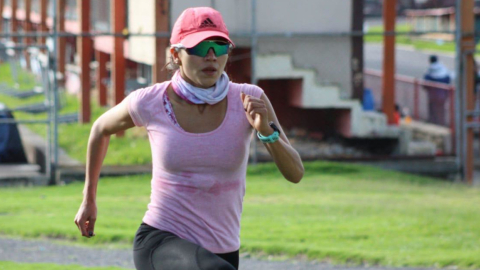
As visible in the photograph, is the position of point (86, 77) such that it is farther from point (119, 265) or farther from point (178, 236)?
point (178, 236)

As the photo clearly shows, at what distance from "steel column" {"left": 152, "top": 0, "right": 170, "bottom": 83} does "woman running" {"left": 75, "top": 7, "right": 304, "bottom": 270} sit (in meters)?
10.6

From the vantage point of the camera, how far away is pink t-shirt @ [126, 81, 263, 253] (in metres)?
4.08

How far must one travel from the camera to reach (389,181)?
45.3 feet

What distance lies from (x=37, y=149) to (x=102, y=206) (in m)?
5.40

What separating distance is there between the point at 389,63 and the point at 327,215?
20.1 feet

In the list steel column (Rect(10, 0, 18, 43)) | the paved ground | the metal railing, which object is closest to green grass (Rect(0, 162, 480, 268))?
the paved ground

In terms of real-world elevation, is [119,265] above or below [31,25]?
below

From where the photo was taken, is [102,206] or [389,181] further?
[389,181]

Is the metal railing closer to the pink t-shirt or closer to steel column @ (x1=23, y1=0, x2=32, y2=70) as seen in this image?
the pink t-shirt

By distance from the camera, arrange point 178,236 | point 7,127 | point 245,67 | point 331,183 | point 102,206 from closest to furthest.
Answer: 1. point 178,236
2. point 102,206
3. point 331,183
4. point 7,127
5. point 245,67

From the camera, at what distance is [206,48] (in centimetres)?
410

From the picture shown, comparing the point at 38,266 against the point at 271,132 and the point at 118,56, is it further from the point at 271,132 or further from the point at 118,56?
the point at 118,56

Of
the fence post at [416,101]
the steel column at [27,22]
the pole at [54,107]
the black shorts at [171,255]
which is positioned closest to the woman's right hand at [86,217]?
the black shorts at [171,255]

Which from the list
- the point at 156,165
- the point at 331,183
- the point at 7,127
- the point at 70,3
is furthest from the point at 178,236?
the point at 70,3
